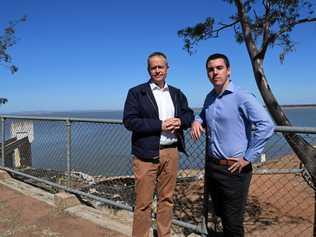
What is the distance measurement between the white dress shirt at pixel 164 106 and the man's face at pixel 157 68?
4.1 inches

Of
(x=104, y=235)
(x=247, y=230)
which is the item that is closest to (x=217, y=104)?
(x=104, y=235)

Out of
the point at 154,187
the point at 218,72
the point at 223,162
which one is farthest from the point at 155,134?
the point at 218,72

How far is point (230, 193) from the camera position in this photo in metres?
2.97

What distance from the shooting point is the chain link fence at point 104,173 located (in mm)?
6640

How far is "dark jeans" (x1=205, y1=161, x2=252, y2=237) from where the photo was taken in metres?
2.95

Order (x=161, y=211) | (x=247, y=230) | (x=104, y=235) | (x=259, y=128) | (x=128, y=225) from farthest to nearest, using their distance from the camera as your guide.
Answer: (x=247, y=230), (x=128, y=225), (x=104, y=235), (x=161, y=211), (x=259, y=128)

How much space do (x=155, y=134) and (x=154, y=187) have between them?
0.57m

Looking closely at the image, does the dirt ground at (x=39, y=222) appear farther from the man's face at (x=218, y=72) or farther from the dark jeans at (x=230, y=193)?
the man's face at (x=218, y=72)

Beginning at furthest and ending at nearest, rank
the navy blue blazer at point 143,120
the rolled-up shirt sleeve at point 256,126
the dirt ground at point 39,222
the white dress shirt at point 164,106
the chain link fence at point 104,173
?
the chain link fence at point 104,173
the dirt ground at point 39,222
the white dress shirt at point 164,106
the navy blue blazer at point 143,120
the rolled-up shirt sleeve at point 256,126

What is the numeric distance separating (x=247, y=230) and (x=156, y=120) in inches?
192

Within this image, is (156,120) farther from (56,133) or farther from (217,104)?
(56,133)

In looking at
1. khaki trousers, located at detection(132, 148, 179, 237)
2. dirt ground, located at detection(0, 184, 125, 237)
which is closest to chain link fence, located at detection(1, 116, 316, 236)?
dirt ground, located at detection(0, 184, 125, 237)

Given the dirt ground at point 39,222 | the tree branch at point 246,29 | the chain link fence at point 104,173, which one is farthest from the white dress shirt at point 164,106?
the tree branch at point 246,29

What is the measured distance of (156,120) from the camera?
11.4 ft
